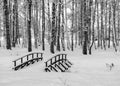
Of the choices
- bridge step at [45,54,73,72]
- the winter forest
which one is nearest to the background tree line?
the winter forest

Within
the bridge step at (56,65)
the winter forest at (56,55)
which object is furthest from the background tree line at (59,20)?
the bridge step at (56,65)

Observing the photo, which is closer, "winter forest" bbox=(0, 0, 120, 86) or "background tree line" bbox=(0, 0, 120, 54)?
"winter forest" bbox=(0, 0, 120, 86)

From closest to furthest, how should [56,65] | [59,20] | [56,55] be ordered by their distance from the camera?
[56,65], [56,55], [59,20]

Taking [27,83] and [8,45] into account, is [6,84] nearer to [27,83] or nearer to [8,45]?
[27,83]

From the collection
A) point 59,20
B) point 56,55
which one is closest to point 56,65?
point 56,55

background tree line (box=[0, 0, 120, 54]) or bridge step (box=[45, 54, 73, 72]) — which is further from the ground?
background tree line (box=[0, 0, 120, 54])

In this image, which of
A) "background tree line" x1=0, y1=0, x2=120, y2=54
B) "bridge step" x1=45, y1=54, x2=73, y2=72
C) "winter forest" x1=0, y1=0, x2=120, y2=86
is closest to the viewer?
"winter forest" x1=0, y1=0, x2=120, y2=86

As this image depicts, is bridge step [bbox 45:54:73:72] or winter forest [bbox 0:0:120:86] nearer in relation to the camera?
winter forest [bbox 0:0:120:86]

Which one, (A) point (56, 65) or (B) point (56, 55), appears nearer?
(A) point (56, 65)

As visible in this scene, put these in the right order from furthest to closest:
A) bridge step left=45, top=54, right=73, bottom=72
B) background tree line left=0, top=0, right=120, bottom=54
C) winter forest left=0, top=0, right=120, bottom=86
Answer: background tree line left=0, top=0, right=120, bottom=54 → bridge step left=45, top=54, right=73, bottom=72 → winter forest left=0, top=0, right=120, bottom=86

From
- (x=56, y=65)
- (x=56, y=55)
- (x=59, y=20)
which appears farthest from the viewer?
(x=59, y=20)

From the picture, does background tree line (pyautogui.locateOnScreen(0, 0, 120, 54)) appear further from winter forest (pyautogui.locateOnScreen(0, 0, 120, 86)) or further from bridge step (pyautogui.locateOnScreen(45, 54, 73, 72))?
bridge step (pyautogui.locateOnScreen(45, 54, 73, 72))

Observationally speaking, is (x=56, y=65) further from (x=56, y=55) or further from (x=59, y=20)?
(x=59, y=20)

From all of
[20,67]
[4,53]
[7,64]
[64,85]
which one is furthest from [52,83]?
[4,53]
